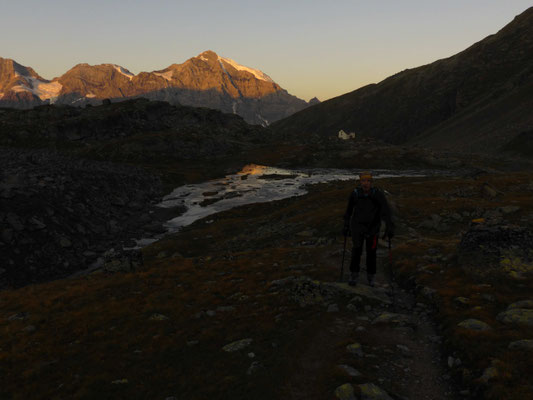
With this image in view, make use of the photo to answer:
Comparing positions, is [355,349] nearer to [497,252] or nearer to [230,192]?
[497,252]

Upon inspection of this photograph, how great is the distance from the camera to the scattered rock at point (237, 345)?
36.1 ft

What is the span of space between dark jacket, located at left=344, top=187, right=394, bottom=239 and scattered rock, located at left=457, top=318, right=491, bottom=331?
4077 mm

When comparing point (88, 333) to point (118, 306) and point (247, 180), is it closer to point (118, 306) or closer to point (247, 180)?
point (118, 306)

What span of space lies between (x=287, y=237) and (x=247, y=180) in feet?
187

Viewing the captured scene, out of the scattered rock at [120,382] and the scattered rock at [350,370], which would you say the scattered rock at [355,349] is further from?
the scattered rock at [120,382]

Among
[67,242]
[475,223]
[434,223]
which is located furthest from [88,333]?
[434,223]

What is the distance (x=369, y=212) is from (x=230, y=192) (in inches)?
2285

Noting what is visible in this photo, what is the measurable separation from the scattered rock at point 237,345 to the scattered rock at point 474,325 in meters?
6.74

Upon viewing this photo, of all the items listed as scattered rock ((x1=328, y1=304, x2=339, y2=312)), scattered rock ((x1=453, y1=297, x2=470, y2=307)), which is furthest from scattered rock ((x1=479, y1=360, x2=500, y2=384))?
scattered rock ((x1=328, y1=304, x2=339, y2=312))

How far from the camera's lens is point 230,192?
231ft

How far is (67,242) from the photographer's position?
34.9 meters

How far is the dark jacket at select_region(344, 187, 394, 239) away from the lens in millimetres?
13406

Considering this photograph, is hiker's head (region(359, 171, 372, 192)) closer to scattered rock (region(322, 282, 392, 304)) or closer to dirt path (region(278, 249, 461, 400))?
scattered rock (region(322, 282, 392, 304))

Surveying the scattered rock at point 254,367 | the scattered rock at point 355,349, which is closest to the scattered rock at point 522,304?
the scattered rock at point 355,349
